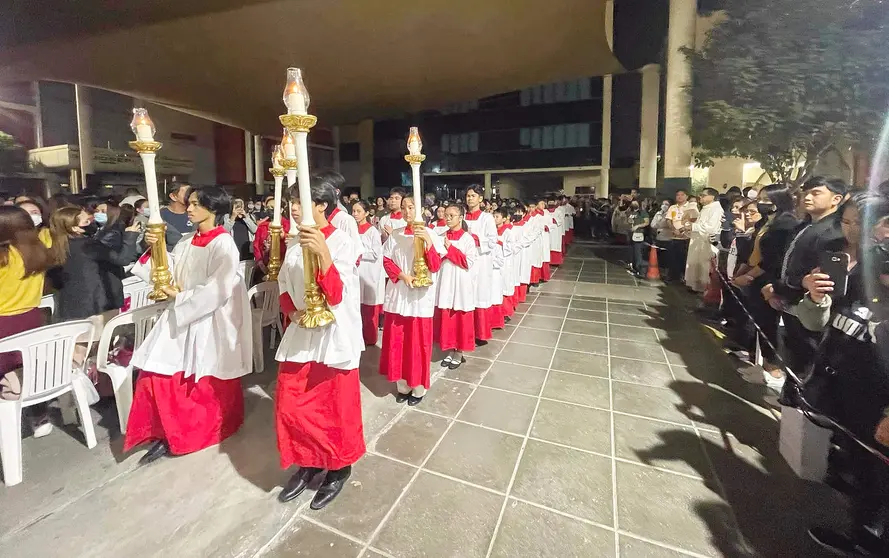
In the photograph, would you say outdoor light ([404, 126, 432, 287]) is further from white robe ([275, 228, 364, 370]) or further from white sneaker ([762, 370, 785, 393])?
white sneaker ([762, 370, 785, 393])

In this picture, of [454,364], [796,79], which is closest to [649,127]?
[796,79]

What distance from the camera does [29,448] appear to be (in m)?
2.56

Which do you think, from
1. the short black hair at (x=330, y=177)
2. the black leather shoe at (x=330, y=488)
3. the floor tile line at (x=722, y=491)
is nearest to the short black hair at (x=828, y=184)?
the floor tile line at (x=722, y=491)

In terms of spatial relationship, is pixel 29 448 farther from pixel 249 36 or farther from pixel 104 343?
pixel 249 36

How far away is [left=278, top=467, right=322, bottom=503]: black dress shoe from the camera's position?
2.14 m

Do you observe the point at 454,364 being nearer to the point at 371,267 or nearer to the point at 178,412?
the point at 371,267

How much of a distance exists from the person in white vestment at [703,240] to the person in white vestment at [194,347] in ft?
22.1

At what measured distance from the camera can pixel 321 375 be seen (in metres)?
2.08

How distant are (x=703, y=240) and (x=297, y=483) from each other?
7013mm

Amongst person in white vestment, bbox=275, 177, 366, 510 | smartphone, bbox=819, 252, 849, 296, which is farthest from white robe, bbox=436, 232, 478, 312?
smartphone, bbox=819, 252, 849, 296

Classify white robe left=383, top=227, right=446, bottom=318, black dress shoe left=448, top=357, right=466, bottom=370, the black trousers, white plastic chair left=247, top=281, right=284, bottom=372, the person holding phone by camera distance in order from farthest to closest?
the black trousers < black dress shoe left=448, top=357, right=466, bottom=370 < white plastic chair left=247, top=281, right=284, bottom=372 < white robe left=383, top=227, right=446, bottom=318 < the person holding phone

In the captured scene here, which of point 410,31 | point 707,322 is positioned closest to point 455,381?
point 707,322

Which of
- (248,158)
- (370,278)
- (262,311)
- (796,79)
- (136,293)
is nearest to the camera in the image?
(136,293)

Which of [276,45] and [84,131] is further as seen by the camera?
[84,131]
